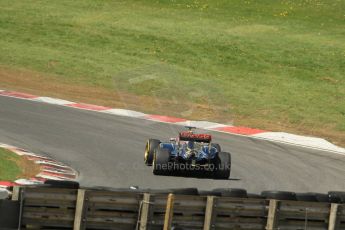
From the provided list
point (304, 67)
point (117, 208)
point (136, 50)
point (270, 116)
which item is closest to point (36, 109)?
point (270, 116)

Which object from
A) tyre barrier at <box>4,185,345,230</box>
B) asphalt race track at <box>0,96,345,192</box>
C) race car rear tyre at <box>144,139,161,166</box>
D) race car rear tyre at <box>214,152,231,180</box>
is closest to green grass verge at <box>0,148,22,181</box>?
asphalt race track at <box>0,96,345,192</box>

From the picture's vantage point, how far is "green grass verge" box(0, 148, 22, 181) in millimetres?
21731

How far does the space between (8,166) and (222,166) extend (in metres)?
5.10

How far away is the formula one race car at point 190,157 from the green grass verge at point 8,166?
3.33m

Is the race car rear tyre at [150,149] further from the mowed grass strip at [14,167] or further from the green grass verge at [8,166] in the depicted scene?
the green grass verge at [8,166]

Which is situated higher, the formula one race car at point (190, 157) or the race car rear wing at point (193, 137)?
the race car rear wing at point (193, 137)

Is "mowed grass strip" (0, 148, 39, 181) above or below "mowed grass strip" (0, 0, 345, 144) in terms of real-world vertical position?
below

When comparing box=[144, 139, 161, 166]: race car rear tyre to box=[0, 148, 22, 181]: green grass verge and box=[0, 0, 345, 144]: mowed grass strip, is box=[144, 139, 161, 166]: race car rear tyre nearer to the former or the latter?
box=[0, 148, 22, 181]: green grass verge

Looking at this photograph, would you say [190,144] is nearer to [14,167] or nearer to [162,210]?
[14,167]

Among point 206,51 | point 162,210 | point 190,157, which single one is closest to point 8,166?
point 190,157

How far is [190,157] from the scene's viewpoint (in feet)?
75.6

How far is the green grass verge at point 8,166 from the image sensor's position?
71.3 ft

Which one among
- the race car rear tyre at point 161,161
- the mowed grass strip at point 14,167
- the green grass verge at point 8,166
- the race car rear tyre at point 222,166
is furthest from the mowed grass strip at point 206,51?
the mowed grass strip at point 14,167

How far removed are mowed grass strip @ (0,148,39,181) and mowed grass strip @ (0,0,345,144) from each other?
7.71 m
